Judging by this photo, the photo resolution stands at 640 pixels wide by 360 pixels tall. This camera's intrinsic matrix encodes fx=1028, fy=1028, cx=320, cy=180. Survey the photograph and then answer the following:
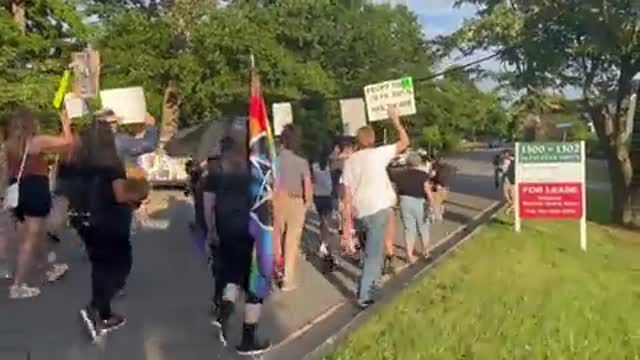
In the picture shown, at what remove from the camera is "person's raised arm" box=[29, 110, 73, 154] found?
959cm

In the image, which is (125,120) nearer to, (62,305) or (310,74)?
(62,305)

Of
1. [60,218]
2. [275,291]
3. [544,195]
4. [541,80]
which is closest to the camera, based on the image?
[275,291]

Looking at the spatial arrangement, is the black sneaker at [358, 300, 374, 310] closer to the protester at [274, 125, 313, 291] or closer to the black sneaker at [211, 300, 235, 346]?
the protester at [274, 125, 313, 291]

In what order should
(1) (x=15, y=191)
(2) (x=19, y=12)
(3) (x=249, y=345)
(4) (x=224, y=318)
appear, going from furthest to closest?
(2) (x=19, y=12) < (1) (x=15, y=191) < (4) (x=224, y=318) < (3) (x=249, y=345)

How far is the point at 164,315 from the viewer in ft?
31.8

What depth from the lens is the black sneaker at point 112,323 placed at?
877 centimetres

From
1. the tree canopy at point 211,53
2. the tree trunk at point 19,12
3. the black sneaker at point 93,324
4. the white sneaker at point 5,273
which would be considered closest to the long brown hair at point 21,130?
the white sneaker at point 5,273

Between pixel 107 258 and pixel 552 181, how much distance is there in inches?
422

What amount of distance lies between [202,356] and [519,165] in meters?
11.1

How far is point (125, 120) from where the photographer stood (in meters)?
10.4

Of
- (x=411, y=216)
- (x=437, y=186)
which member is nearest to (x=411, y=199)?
(x=411, y=216)

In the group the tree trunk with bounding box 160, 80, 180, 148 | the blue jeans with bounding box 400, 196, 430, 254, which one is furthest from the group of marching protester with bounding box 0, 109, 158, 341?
the tree trunk with bounding box 160, 80, 180, 148

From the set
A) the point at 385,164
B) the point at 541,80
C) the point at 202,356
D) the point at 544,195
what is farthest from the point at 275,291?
the point at 541,80

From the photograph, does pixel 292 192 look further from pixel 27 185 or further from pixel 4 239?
pixel 4 239
